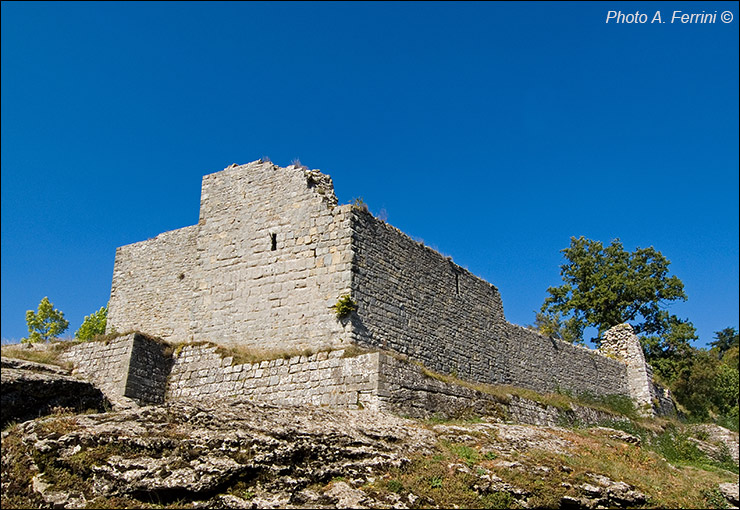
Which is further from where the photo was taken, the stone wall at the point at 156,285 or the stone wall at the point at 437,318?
the stone wall at the point at 156,285

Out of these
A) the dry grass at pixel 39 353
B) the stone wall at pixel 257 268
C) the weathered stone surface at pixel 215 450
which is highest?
the stone wall at pixel 257 268

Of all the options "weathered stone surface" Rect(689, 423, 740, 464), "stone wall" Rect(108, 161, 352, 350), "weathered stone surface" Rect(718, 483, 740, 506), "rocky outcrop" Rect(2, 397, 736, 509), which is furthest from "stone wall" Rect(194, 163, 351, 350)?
"weathered stone surface" Rect(689, 423, 740, 464)

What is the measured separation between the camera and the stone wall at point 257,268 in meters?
15.1

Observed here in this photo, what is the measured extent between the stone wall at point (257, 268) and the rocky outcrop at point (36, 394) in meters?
3.93

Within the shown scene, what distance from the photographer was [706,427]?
23828mm

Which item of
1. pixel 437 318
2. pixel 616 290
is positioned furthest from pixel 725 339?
pixel 437 318

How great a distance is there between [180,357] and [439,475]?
8575 mm

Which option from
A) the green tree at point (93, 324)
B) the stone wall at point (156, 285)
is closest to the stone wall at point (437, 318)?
the stone wall at point (156, 285)

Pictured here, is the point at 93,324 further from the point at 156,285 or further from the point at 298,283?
the point at 298,283

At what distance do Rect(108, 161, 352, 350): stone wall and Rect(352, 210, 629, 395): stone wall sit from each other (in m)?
0.73

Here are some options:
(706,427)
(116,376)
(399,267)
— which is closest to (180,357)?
(116,376)

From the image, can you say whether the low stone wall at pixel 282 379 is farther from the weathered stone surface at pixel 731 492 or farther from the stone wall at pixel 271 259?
the weathered stone surface at pixel 731 492

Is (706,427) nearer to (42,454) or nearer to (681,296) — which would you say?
(681,296)

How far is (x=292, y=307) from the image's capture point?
15.3m
